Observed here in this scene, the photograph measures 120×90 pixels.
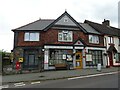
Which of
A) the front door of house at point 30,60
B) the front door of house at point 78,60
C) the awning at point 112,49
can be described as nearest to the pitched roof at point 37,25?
the front door of house at point 30,60

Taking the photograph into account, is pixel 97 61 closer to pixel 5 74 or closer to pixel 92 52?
pixel 92 52

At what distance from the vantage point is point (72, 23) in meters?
27.3

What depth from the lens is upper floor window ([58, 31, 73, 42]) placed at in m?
26.1

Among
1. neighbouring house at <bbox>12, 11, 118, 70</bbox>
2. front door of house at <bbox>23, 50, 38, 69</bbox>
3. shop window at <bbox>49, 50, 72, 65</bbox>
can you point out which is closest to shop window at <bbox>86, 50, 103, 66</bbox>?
neighbouring house at <bbox>12, 11, 118, 70</bbox>

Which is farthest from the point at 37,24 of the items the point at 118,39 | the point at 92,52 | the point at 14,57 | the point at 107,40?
the point at 118,39

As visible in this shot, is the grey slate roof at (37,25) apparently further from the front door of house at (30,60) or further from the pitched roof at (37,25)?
the front door of house at (30,60)

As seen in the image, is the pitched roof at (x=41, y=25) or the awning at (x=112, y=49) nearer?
the pitched roof at (x=41, y=25)

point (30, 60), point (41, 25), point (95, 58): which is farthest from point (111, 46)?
point (30, 60)

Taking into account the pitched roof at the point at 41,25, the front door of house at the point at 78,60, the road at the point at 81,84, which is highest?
the pitched roof at the point at 41,25

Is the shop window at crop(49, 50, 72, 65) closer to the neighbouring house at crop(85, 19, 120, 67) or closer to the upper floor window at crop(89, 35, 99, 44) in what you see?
the upper floor window at crop(89, 35, 99, 44)

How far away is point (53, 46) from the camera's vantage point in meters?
25.0

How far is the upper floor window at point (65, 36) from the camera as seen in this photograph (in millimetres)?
26141

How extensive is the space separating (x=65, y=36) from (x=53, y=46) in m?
2.69

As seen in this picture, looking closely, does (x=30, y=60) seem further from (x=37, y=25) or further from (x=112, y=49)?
(x=112, y=49)
